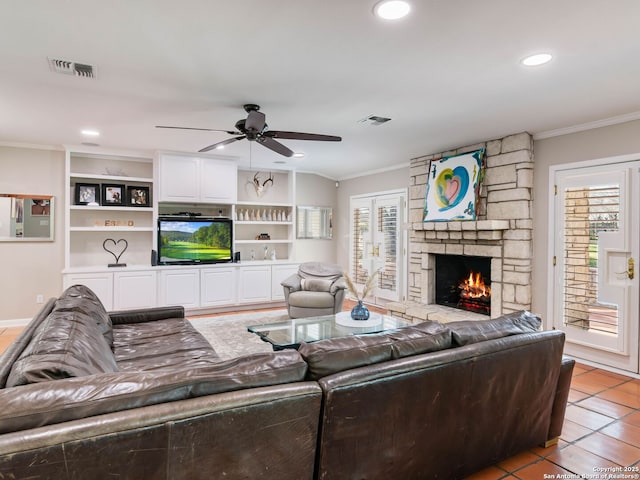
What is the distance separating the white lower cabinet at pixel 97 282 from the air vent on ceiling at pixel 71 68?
3.24 m

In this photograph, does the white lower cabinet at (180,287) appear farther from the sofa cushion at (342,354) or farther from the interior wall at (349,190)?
the sofa cushion at (342,354)

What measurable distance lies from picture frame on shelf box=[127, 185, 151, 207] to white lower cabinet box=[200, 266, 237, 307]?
56.6 inches

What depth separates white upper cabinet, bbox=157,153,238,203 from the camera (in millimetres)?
5789

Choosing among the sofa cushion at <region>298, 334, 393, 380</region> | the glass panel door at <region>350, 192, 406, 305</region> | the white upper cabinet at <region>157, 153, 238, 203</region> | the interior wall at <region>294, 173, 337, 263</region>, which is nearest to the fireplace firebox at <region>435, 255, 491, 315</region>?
the glass panel door at <region>350, 192, 406, 305</region>

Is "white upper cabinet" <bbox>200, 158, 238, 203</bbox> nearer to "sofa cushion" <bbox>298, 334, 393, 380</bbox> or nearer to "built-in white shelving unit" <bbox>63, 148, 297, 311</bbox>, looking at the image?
"built-in white shelving unit" <bbox>63, 148, 297, 311</bbox>

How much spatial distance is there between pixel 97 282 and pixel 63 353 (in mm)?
4203

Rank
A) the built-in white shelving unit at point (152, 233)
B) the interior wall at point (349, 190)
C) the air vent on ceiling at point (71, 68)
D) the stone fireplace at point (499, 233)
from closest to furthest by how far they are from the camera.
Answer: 1. the air vent on ceiling at point (71, 68)
2. the stone fireplace at point (499, 233)
3. the built-in white shelving unit at point (152, 233)
4. the interior wall at point (349, 190)

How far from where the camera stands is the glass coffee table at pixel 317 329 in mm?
3329

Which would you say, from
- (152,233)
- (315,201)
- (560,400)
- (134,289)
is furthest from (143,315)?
(315,201)

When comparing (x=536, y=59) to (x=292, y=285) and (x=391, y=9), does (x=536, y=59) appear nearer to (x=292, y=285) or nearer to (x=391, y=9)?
(x=391, y=9)

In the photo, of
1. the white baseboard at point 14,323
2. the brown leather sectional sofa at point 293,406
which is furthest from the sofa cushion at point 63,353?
the white baseboard at point 14,323

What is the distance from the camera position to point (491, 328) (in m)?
2.15

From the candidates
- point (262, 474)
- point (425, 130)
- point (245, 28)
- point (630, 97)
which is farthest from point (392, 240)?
point (262, 474)

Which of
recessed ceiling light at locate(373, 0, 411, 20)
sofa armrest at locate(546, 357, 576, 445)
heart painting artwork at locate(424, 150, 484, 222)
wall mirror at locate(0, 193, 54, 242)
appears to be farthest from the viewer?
wall mirror at locate(0, 193, 54, 242)
